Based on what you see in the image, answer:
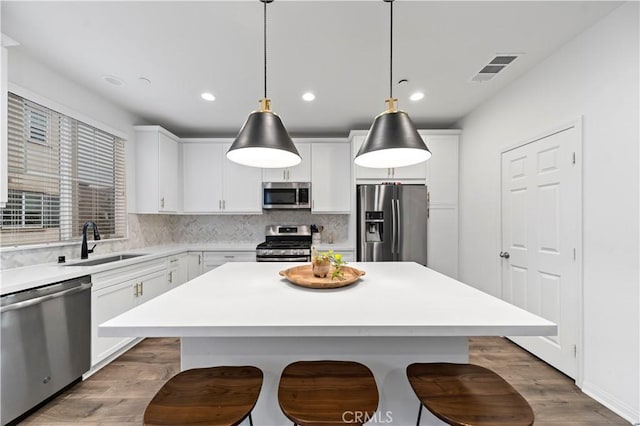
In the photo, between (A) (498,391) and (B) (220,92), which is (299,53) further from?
(A) (498,391)

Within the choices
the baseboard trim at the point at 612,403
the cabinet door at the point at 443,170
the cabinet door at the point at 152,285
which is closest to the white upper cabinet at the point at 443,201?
the cabinet door at the point at 443,170

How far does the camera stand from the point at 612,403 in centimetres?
178

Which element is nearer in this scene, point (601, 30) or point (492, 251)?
point (601, 30)

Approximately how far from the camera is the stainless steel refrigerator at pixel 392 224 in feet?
11.5

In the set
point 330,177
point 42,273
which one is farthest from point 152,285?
point 330,177

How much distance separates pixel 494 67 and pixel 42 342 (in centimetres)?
407

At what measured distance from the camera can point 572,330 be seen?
2.06 m

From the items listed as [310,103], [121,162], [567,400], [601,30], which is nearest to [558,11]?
[601,30]

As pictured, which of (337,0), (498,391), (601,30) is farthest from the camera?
(601,30)

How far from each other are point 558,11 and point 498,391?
7.50 feet

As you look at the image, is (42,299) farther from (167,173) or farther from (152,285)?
(167,173)

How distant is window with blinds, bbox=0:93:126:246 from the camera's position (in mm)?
2084

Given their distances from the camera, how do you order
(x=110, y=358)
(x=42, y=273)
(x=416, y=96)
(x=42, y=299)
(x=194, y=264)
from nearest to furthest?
(x=42, y=299), (x=42, y=273), (x=110, y=358), (x=416, y=96), (x=194, y=264)

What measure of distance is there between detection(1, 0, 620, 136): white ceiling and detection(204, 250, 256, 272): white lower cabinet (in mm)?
1928
